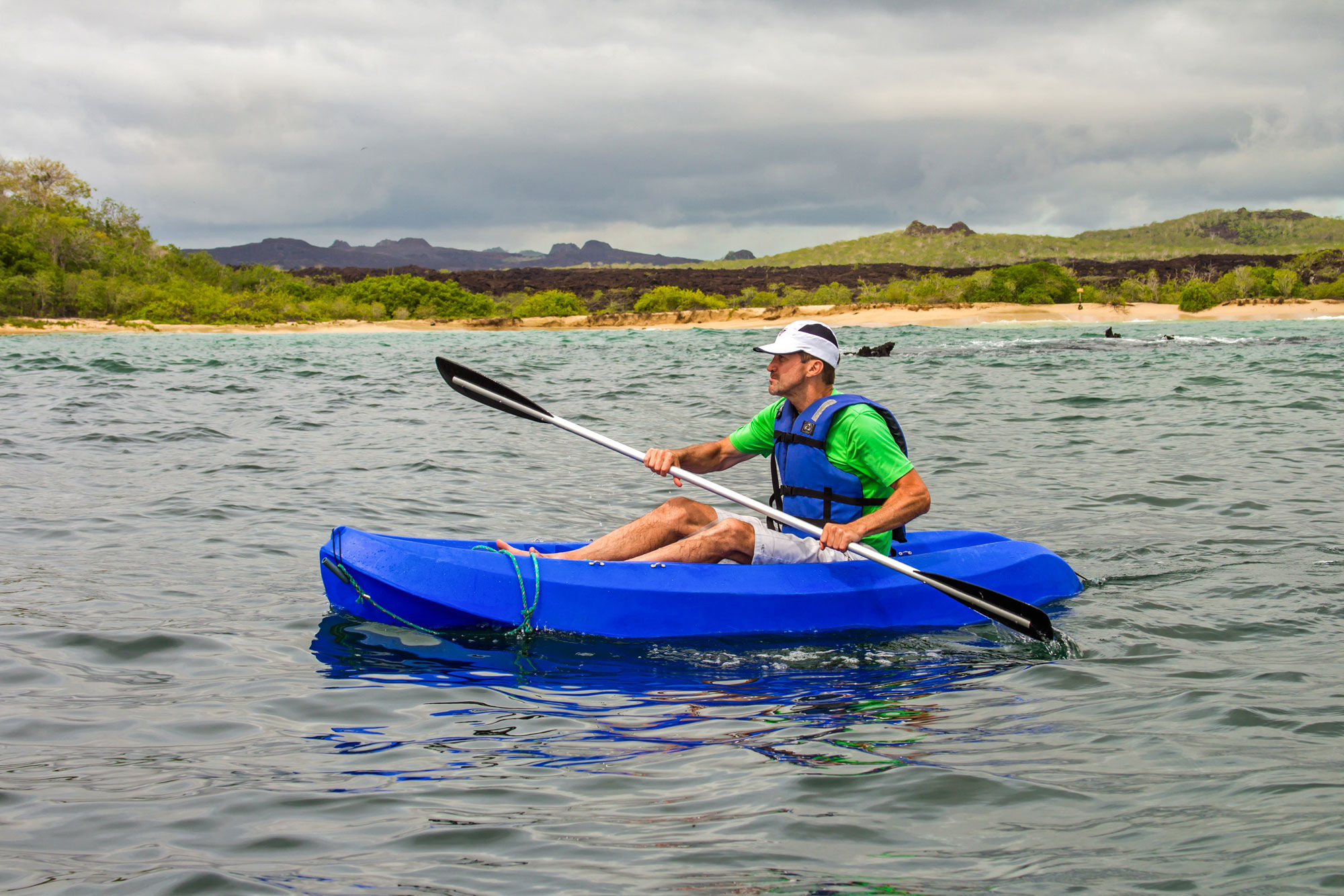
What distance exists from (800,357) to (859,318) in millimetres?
50656

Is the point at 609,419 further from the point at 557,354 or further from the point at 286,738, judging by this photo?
the point at 557,354

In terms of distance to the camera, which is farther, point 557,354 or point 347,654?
point 557,354

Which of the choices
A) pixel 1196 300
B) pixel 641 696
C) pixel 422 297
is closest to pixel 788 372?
pixel 641 696

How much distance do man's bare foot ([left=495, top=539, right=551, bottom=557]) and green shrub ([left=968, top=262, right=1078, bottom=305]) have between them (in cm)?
5582

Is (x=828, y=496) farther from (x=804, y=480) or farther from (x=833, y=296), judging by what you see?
(x=833, y=296)

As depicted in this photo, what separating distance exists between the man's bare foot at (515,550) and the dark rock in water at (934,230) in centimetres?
12463

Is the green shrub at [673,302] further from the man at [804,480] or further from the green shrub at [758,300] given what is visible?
the man at [804,480]

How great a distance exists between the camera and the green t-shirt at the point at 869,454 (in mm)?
4621

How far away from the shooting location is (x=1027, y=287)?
57781 mm

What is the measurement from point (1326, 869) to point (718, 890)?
1449mm

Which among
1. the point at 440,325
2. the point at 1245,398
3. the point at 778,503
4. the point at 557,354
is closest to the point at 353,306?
the point at 440,325

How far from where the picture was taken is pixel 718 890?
2.35m

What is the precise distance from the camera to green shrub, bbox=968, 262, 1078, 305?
5716 cm

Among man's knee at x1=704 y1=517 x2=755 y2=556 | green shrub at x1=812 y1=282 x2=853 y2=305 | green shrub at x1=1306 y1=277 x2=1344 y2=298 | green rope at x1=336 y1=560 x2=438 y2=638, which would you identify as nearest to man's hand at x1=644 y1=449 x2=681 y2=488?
man's knee at x1=704 y1=517 x2=755 y2=556
